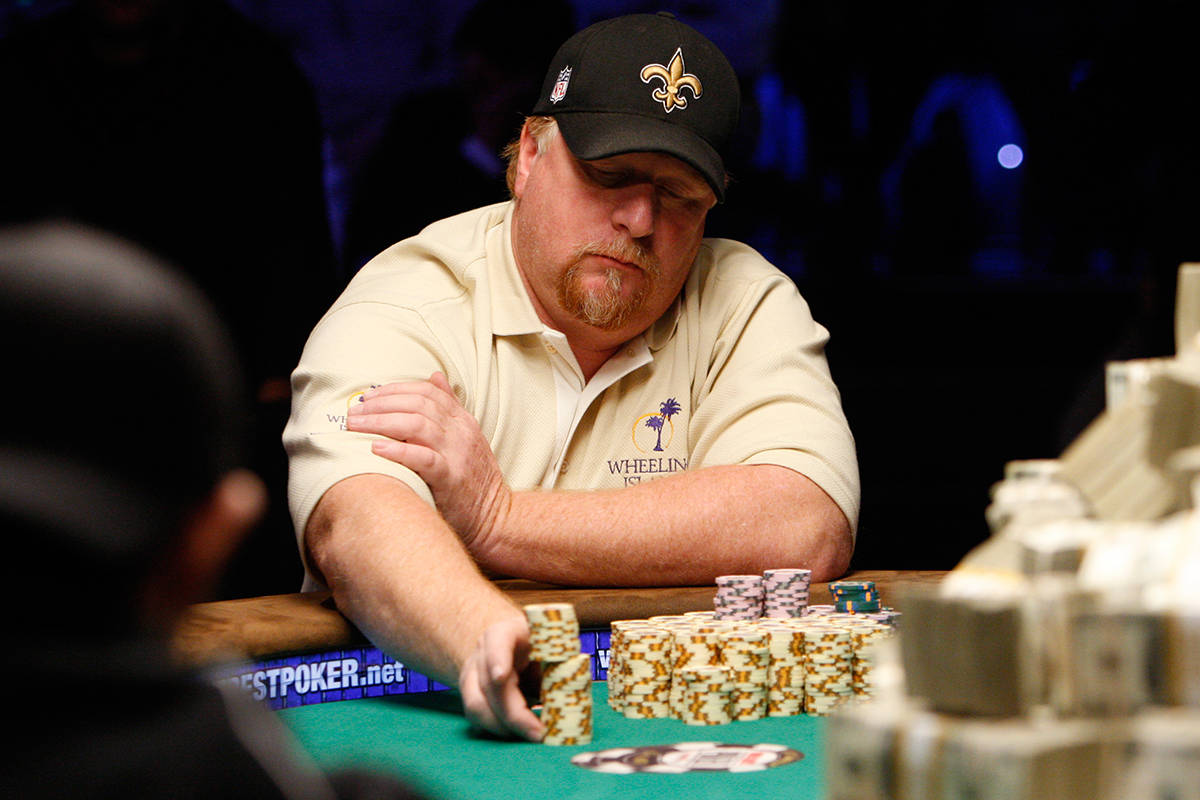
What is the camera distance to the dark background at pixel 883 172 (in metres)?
5.88

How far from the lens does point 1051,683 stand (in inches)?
43.5

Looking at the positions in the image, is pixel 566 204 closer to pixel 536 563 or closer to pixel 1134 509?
pixel 536 563

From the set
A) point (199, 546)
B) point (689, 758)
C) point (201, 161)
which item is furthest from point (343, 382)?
point (201, 161)

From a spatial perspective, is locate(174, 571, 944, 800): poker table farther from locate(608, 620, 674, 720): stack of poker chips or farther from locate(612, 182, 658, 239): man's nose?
locate(612, 182, 658, 239): man's nose

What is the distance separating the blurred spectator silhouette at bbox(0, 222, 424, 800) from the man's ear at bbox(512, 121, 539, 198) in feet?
8.13

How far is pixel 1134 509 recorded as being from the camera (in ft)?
4.35

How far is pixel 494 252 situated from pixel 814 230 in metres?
3.35

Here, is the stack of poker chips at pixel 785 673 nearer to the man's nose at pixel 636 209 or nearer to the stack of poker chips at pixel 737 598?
the stack of poker chips at pixel 737 598

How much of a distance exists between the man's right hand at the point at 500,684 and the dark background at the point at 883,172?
352 cm

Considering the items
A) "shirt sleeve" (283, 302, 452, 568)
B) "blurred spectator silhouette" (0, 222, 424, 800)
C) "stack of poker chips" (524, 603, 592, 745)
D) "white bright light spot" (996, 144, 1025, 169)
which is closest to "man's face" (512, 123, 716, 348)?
"shirt sleeve" (283, 302, 452, 568)

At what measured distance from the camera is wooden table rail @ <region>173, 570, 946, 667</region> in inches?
102

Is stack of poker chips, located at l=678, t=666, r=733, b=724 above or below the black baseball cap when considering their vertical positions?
below

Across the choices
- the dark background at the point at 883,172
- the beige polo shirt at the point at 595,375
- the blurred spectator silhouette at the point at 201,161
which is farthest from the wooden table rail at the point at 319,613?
the dark background at the point at 883,172

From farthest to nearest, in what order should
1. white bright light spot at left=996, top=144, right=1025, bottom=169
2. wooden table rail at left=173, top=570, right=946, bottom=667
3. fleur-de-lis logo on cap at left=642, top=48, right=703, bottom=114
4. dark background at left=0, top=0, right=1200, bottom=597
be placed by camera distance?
1. white bright light spot at left=996, top=144, right=1025, bottom=169
2. dark background at left=0, top=0, right=1200, bottom=597
3. fleur-de-lis logo on cap at left=642, top=48, right=703, bottom=114
4. wooden table rail at left=173, top=570, right=946, bottom=667
